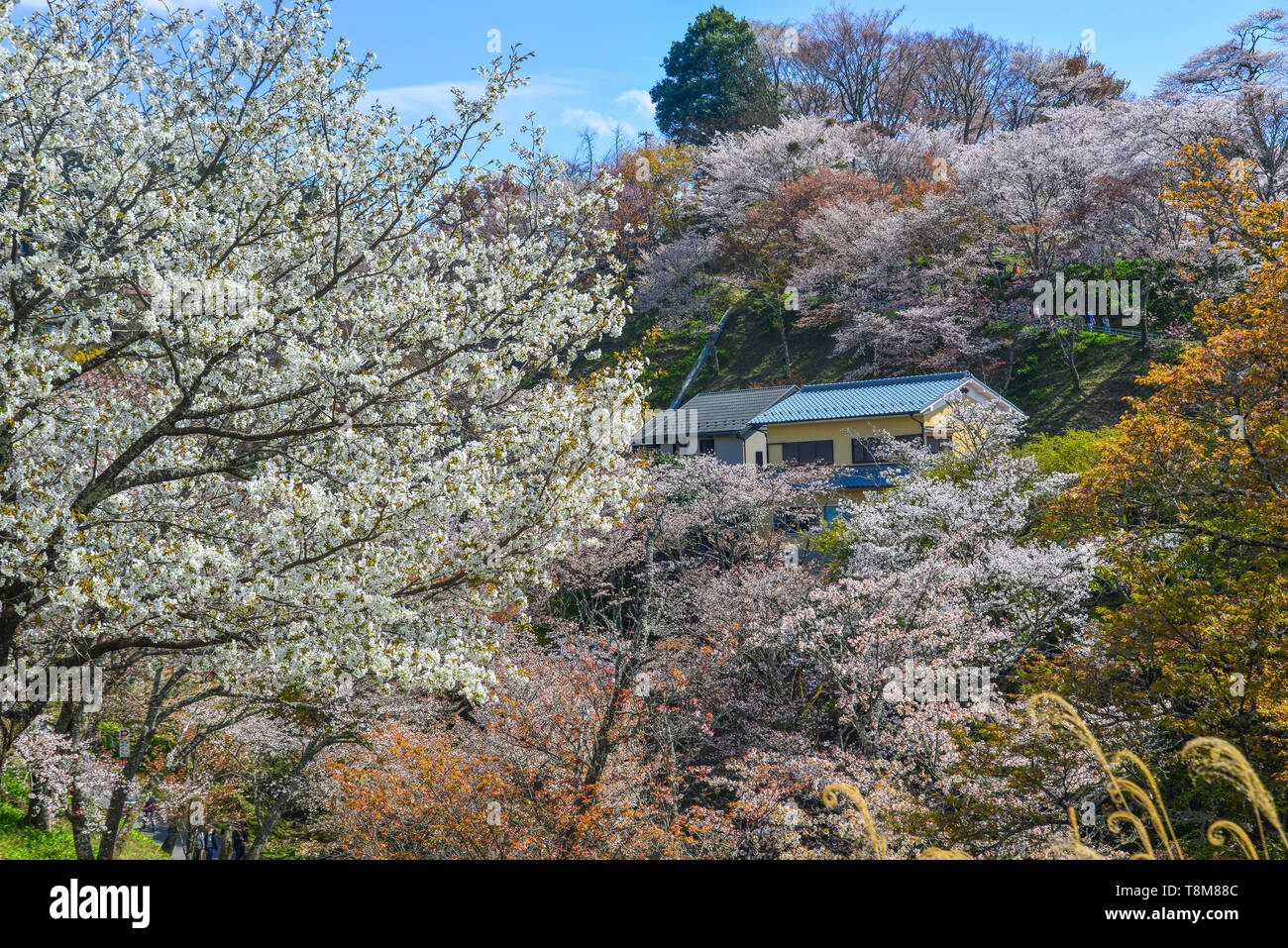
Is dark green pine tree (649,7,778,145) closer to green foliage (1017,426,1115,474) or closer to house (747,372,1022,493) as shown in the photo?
house (747,372,1022,493)

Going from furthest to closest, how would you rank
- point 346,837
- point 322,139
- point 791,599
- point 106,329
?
1. point 791,599
2. point 346,837
3. point 322,139
4. point 106,329

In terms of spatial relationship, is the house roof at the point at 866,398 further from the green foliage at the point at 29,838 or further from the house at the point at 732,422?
the green foliage at the point at 29,838

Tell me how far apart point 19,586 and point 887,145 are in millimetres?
42387

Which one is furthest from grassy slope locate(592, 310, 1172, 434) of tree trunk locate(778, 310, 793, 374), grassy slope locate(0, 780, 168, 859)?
grassy slope locate(0, 780, 168, 859)

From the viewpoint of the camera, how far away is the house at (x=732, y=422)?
27188mm

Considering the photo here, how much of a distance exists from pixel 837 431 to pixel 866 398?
133cm

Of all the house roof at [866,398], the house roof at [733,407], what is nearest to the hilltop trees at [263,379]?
the house roof at [866,398]

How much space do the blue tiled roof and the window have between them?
0.80 metres

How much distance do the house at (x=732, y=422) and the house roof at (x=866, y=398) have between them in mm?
774

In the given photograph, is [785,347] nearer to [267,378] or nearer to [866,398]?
[866,398]

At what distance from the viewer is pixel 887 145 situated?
133ft

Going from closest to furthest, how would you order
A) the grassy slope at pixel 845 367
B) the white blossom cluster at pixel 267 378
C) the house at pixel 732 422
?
the white blossom cluster at pixel 267 378 < the grassy slope at pixel 845 367 < the house at pixel 732 422

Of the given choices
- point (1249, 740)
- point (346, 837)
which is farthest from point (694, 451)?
point (1249, 740)

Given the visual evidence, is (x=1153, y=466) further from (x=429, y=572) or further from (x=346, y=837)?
(x=346, y=837)
